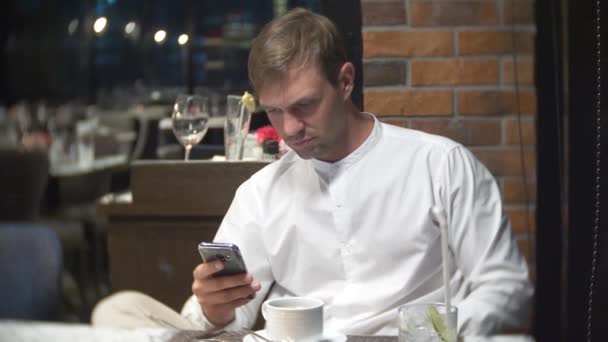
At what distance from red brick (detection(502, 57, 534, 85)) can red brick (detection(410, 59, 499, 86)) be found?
24mm

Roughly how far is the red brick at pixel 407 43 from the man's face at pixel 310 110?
0.20 ft

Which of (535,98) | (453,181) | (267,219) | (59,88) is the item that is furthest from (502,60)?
(59,88)

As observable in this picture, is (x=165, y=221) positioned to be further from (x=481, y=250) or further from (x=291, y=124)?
(x=481, y=250)

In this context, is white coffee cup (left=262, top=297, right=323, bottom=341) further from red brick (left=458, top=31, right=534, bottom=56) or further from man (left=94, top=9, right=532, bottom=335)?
red brick (left=458, top=31, right=534, bottom=56)

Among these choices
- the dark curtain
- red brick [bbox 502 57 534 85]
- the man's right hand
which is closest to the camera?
the dark curtain

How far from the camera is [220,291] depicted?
3.71ft

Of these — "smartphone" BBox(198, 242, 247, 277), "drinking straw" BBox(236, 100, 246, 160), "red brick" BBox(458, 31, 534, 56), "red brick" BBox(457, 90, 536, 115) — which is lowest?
"smartphone" BBox(198, 242, 247, 277)

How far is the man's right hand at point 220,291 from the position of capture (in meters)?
1.04

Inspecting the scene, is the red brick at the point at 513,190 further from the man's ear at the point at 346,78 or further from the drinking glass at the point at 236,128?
the drinking glass at the point at 236,128

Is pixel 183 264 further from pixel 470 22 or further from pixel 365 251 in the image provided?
pixel 470 22

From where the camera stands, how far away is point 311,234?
1260 millimetres

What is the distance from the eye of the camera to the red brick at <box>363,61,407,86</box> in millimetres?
1235

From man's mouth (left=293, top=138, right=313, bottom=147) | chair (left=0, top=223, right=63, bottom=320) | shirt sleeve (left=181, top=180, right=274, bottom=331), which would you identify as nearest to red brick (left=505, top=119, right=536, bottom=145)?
man's mouth (left=293, top=138, right=313, bottom=147)

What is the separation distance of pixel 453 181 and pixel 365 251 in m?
0.20
